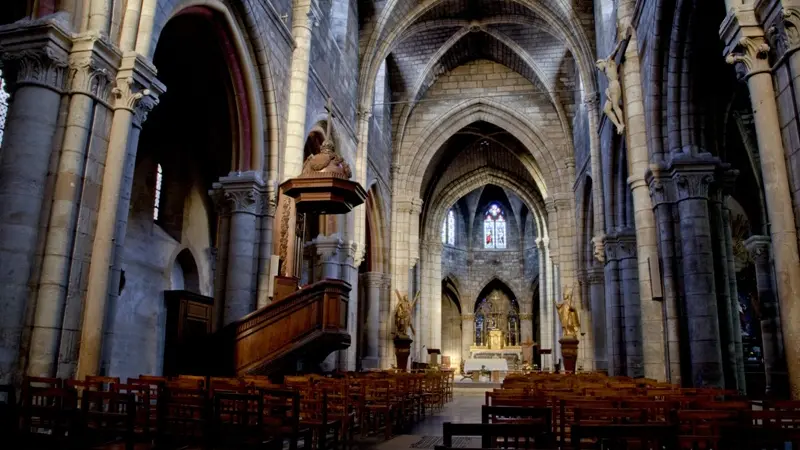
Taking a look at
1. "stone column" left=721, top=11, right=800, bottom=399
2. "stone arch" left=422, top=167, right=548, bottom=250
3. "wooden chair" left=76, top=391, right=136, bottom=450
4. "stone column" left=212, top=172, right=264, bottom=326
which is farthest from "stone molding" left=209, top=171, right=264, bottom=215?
"stone arch" left=422, top=167, right=548, bottom=250

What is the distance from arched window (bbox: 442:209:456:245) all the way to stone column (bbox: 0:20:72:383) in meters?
31.8

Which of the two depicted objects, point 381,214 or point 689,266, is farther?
point 381,214

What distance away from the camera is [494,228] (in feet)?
131

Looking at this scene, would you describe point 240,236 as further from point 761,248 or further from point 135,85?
point 761,248

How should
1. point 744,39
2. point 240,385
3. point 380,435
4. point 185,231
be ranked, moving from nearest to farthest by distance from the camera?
point 240,385, point 744,39, point 380,435, point 185,231

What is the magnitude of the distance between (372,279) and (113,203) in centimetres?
1708

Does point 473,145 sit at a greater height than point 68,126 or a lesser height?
greater

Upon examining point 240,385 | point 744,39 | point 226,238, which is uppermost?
point 744,39

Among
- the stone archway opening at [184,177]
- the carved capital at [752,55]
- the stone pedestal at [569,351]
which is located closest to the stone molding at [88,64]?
the stone archway opening at [184,177]

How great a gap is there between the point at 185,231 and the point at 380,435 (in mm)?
9262

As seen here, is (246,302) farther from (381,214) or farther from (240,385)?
(381,214)

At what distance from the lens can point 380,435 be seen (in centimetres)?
732

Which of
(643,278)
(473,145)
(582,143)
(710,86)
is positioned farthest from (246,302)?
(473,145)

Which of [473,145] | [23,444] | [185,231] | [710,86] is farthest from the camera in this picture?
[473,145]
